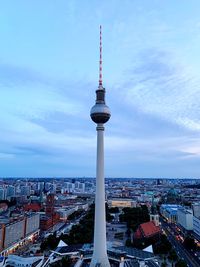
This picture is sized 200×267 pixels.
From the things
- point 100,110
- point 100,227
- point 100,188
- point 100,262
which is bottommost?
point 100,262

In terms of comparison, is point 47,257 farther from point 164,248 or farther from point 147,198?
point 147,198

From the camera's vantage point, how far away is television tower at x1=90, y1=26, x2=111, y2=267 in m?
23.5

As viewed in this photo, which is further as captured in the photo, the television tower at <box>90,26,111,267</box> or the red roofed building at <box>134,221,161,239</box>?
the red roofed building at <box>134,221,161,239</box>

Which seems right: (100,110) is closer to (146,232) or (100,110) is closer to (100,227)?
(100,227)

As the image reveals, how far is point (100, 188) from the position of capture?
24094mm

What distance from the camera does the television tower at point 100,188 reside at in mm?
23469

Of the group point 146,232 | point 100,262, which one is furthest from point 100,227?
point 146,232

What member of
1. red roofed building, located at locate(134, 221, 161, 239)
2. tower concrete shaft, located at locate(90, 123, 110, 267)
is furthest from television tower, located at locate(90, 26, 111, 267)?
red roofed building, located at locate(134, 221, 161, 239)

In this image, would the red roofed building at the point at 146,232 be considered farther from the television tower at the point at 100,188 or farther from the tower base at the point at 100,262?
the television tower at the point at 100,188

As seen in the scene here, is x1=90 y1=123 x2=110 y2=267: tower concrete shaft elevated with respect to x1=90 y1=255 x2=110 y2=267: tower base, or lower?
elevated

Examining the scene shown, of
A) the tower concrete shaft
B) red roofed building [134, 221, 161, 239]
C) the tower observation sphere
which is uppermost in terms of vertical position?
the tower observation sphere

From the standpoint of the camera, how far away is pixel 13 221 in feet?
132

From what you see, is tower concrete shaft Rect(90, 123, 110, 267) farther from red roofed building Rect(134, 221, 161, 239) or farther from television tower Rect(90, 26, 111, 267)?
red roofed building Rect(134, 221, 161, 239)

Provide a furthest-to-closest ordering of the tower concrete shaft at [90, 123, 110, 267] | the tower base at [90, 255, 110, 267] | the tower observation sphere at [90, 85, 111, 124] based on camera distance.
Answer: the tower observation sphere at [90, 85, 111, 124] < the tower concrete shaft at [90, 123, 110, 267] < the tower base at [90, 255, 110, 267]
